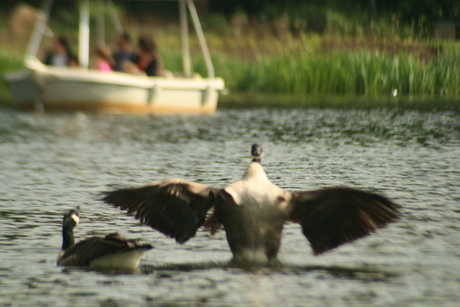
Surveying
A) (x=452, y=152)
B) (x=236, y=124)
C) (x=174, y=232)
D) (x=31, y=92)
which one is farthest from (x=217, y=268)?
(x=31, y=92)

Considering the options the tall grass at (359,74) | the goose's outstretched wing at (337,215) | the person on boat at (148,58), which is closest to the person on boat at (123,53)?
the person on boat at (148,58)

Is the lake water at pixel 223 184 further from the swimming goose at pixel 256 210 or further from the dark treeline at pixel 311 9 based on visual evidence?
the dark treeline at pixel 311 9

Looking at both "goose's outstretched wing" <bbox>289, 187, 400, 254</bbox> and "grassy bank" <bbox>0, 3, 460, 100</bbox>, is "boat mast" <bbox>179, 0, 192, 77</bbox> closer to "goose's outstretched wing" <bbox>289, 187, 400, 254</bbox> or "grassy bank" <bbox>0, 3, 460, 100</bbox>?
"grassy bank" <bbox>0, 3, 460, 100</bbox>

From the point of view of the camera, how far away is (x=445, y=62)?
69.4ft

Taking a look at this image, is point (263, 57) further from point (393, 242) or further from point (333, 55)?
point (393, 242)

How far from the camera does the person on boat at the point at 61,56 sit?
19.6m

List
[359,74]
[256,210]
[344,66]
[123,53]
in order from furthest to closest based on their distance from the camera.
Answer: [344,66] < [359,74] < [123,53] < [256,210]

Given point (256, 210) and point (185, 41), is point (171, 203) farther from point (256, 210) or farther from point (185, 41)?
point (185, 41)

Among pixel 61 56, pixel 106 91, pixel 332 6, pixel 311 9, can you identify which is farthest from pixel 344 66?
pixel 332 6

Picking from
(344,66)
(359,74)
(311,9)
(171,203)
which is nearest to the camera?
(171,203)

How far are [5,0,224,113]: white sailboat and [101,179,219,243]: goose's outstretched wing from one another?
12.2 m

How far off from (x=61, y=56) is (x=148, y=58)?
193 cm

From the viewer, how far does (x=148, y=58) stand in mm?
19391

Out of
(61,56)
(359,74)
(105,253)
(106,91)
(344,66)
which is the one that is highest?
(344,66)
